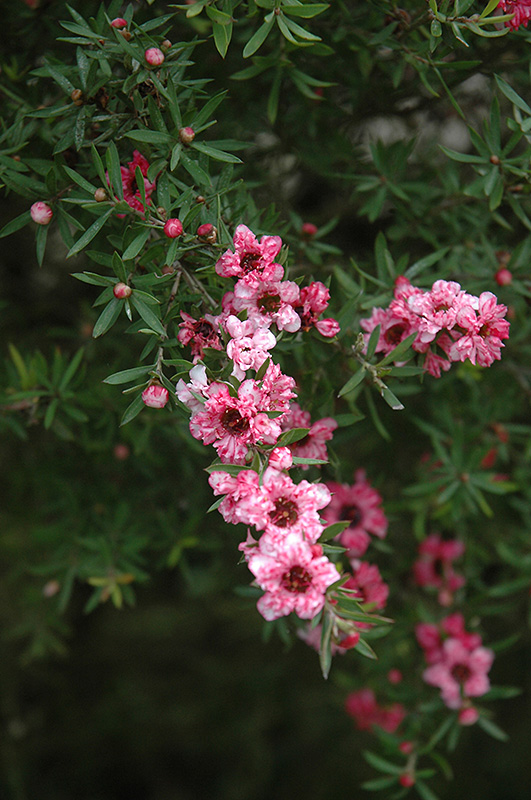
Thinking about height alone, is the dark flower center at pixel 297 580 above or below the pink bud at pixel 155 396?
below

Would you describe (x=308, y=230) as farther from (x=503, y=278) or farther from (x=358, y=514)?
(x=358, y=514)

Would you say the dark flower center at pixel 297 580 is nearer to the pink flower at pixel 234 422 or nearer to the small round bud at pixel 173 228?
the pink flower at pixel 234 422

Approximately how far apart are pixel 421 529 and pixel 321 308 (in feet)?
2.74

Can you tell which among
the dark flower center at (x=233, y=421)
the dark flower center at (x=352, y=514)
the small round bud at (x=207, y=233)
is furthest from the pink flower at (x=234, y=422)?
the dark flower center at (x=352, y=514)

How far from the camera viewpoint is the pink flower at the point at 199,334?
0.96 metres

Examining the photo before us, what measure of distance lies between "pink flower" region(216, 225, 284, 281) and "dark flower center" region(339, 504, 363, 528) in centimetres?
68

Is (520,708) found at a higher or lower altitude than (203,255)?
lower

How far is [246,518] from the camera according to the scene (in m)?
0.82

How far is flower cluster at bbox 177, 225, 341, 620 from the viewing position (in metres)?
0.82

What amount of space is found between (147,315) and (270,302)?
187 mm

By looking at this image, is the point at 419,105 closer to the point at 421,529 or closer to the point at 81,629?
the point at 421,529

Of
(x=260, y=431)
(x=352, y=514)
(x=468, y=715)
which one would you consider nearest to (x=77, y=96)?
(x=260, y=431)

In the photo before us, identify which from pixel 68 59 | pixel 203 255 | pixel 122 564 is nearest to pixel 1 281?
pixel 68 59

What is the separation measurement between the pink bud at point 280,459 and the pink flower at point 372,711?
4.24 feet
